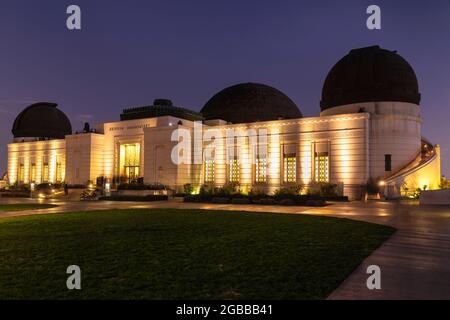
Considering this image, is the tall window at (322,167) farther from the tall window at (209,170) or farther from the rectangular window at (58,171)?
the rectangular window at (58,171)

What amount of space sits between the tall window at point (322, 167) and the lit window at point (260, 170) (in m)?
5.10

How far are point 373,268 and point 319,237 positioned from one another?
355 cm

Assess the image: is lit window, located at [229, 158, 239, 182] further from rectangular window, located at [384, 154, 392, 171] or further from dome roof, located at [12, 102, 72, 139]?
dome roof, located at [12, 102, 72, 139]

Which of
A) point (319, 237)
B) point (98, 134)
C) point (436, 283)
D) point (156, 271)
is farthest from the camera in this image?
point (98, 134)

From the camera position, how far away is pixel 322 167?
3128 centimetres

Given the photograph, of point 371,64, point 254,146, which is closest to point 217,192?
point 254,146

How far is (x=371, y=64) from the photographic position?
32969mm

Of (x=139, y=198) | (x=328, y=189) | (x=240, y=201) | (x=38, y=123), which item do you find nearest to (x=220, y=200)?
(x=240, y=201)

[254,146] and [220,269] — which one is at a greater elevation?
[254,146]

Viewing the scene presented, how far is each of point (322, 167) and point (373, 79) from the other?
9.88 m

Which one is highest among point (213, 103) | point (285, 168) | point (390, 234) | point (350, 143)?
point (213, 103)

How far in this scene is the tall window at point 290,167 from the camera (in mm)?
32603

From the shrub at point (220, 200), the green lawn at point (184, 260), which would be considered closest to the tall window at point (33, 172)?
the shrub at point (220, 200)
